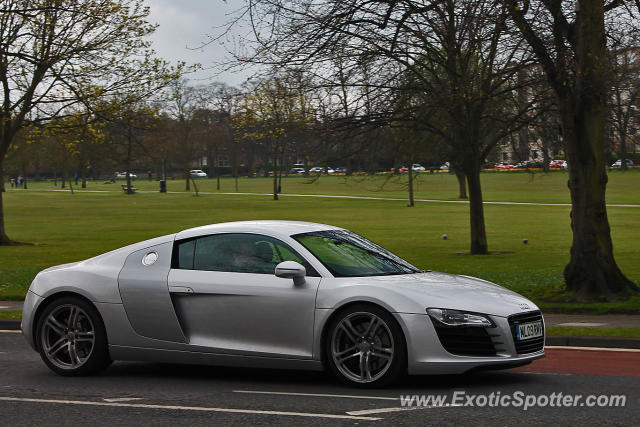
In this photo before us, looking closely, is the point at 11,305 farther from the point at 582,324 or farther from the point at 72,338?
the point at 582,324

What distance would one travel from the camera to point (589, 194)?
49.1 ft

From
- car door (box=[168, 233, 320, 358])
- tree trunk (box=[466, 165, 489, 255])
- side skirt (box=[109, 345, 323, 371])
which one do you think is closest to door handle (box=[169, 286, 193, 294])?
car door (box=[168, 233, 320, 358])

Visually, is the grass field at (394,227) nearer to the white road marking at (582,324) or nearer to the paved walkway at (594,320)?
the paved walkway at (594,320)

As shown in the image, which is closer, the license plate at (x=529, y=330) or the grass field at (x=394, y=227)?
the license plate at (x=529, y=330)

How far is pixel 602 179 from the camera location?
15.1m

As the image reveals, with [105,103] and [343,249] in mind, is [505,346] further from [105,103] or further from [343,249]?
[105,103]

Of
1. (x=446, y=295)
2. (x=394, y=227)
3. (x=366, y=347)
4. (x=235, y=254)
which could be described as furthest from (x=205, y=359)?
(x=394, y=227)

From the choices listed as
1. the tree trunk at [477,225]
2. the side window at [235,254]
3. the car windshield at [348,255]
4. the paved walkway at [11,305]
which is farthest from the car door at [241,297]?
the tree trunk at [477,225]

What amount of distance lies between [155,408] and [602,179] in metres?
10.1

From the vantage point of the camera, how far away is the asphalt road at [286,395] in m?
6.54

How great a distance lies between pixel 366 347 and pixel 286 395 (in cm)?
74

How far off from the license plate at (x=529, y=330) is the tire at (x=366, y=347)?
38.0 inches

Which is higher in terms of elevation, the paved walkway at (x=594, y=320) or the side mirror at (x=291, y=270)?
the side mirror at (x=291, y=270)

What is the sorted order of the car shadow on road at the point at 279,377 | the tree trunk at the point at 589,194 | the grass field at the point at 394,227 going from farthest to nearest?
1. the grass field at the point at 394,227
2. the tree trunk at the point at 589,194
3. the car shadow on road at the point at 279,377
